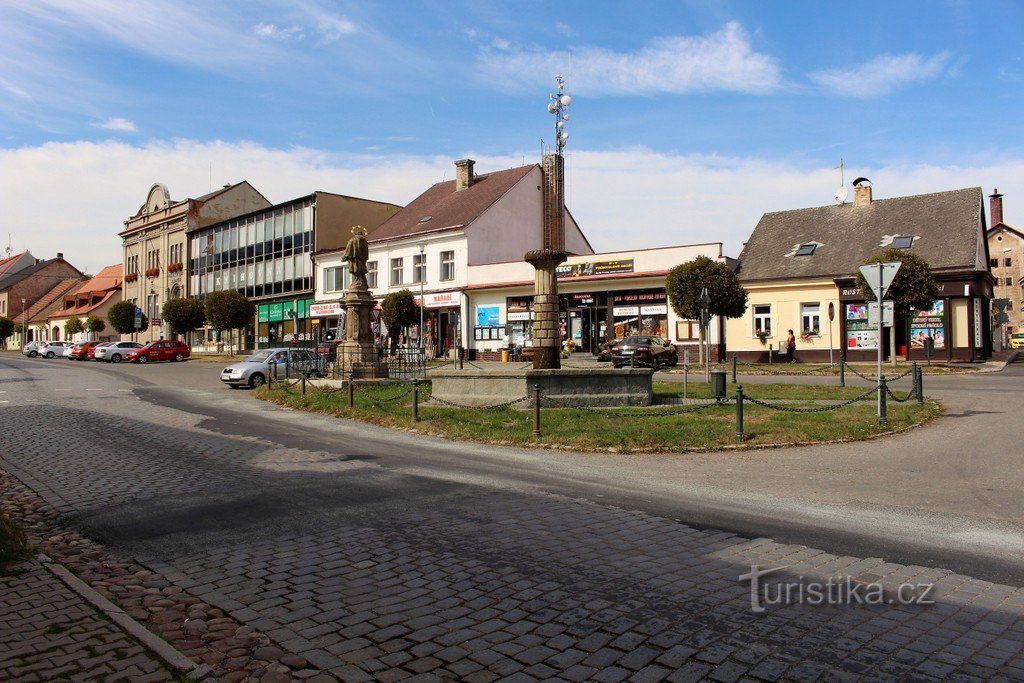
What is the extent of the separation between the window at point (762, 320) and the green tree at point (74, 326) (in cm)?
7155

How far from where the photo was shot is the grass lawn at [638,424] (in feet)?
38.8

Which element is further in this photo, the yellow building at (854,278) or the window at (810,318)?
the window at (810,318)

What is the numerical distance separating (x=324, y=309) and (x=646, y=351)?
2748cm

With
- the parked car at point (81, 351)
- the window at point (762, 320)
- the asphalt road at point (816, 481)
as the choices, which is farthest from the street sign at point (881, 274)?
the parked car at point (81, 351)

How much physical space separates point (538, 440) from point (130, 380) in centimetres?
2333

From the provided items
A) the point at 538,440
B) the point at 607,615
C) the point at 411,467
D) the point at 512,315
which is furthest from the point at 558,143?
the point at 512,315

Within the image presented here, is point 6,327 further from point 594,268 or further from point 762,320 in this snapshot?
point 762,320

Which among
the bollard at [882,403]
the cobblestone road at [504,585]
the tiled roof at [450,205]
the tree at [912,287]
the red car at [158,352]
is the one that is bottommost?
the cobblestone road at [504,585]

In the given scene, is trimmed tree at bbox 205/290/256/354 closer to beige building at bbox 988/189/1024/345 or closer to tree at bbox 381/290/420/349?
tree at bbox 381/290/420/349

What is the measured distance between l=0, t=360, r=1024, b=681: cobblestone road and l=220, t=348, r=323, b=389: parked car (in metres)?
17.8

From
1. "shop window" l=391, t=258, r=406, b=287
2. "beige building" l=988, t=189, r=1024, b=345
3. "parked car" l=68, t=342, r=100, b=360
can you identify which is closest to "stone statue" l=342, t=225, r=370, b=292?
"shop window" l=391, t=258, r=406, b=287

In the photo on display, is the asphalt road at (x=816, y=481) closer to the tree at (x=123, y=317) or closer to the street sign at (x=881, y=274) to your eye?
the street sign at (x=881, y=274)

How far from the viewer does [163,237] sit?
2739 inches

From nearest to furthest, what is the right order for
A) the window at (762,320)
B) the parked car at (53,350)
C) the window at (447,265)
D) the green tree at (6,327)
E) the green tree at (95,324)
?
the window at (762,320) < the window at (447,265) < the parked car at (53,350) < the green tree at (95,324) < the green tree at (6,327)
